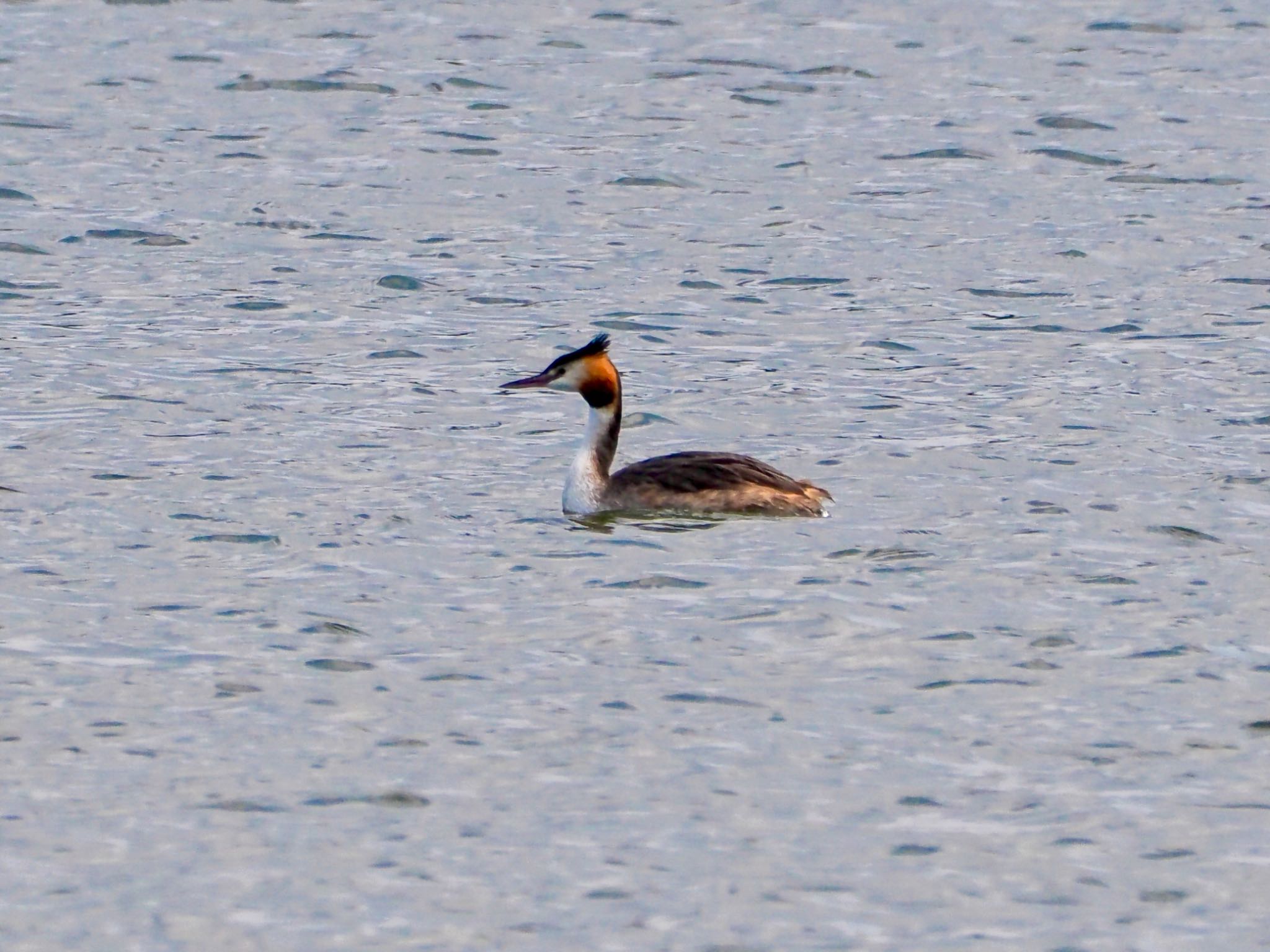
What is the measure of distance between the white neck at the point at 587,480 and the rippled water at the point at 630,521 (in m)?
0.20

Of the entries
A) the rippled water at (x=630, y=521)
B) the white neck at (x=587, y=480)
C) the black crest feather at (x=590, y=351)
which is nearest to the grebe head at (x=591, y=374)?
the black crest feather at (x=590, y=351)

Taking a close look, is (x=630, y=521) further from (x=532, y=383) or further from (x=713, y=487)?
(x=532, y=383)

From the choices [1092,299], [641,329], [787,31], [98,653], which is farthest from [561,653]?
[787,31]

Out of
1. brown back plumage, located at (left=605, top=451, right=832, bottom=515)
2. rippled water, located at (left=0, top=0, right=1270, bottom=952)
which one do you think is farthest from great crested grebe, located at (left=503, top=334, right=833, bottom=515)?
rippled water, located at (left=0, top=0, right=1270, bottom=952)

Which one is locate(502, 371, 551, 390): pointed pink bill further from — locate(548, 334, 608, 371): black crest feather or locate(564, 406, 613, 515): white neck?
locate(564, 406, 613, 515): white neck

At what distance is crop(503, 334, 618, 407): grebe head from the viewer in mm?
14383

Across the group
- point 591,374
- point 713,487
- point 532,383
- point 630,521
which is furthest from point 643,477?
point 532,383

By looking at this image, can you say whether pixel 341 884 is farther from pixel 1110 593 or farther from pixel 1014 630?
pixel 1110 593

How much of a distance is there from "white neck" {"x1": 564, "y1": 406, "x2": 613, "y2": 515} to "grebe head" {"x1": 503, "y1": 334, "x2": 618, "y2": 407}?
0.28 meters

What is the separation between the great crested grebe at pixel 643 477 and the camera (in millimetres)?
13453

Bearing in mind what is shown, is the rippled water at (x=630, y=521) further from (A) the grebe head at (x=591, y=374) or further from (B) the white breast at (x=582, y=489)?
(A) the grebe head at (x=591, y=374)

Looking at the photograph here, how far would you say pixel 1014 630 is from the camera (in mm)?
11516

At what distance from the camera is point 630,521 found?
Result: 1381cm

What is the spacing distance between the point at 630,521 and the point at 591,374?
1.01 metres
